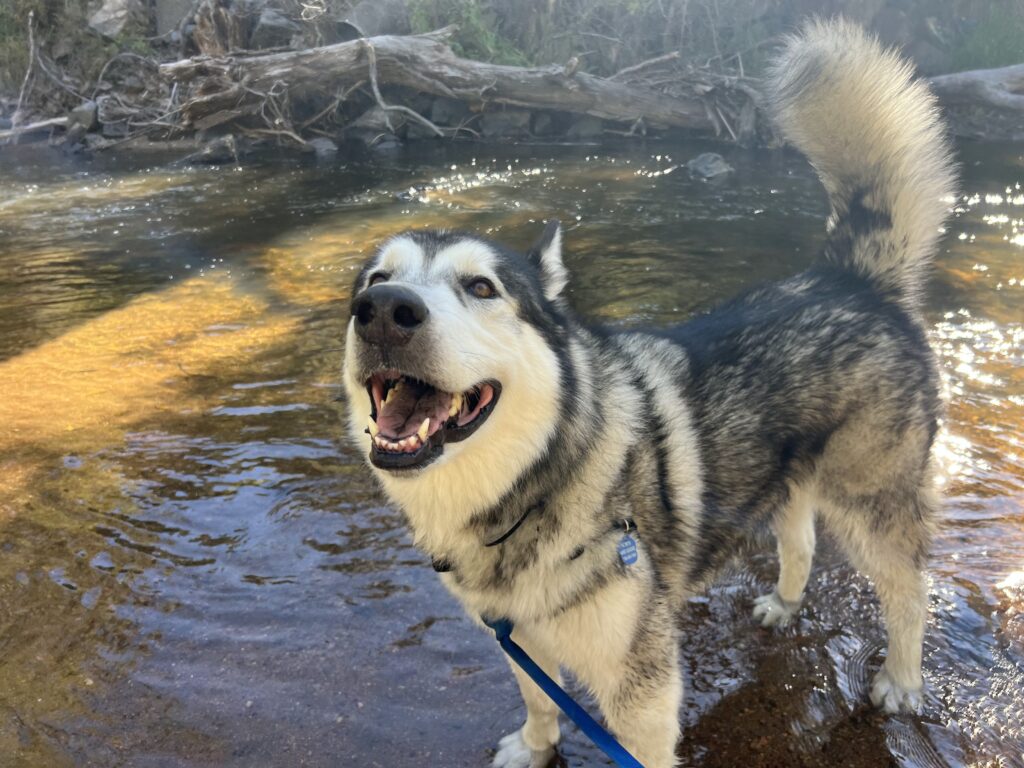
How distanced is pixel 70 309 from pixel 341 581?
541 centimetres

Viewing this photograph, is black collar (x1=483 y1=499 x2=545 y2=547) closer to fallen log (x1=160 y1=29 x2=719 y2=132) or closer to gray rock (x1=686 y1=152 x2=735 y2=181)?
gray rock (x1=686 y1=152 x2=735 y2=181)

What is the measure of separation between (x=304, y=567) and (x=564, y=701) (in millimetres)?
1973

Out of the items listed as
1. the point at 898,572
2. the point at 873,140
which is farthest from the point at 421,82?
the point at 898,572

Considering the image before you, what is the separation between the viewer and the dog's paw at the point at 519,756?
279cm

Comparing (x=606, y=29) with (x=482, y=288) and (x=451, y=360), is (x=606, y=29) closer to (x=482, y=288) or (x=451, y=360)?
(x=482, y=288)

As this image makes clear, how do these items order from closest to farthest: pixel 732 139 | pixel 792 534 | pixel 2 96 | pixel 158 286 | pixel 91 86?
pixel 792 534 → pixel 158 286 → pixel 732 139 → pixel 91 86 → pixel 2 96

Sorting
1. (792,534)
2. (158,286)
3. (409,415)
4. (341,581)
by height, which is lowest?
(158,286)

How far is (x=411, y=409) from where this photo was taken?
83.9 inches

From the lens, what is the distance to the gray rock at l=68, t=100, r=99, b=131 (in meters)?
17.8

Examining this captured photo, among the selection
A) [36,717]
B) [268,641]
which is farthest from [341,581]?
[36,717]

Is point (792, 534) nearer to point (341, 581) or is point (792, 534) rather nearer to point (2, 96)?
point (341, 581)

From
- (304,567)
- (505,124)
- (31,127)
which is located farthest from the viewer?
(31,127)

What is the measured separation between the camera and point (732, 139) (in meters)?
14.9

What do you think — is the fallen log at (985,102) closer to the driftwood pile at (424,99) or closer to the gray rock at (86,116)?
the driftwood pile at (424,99)
